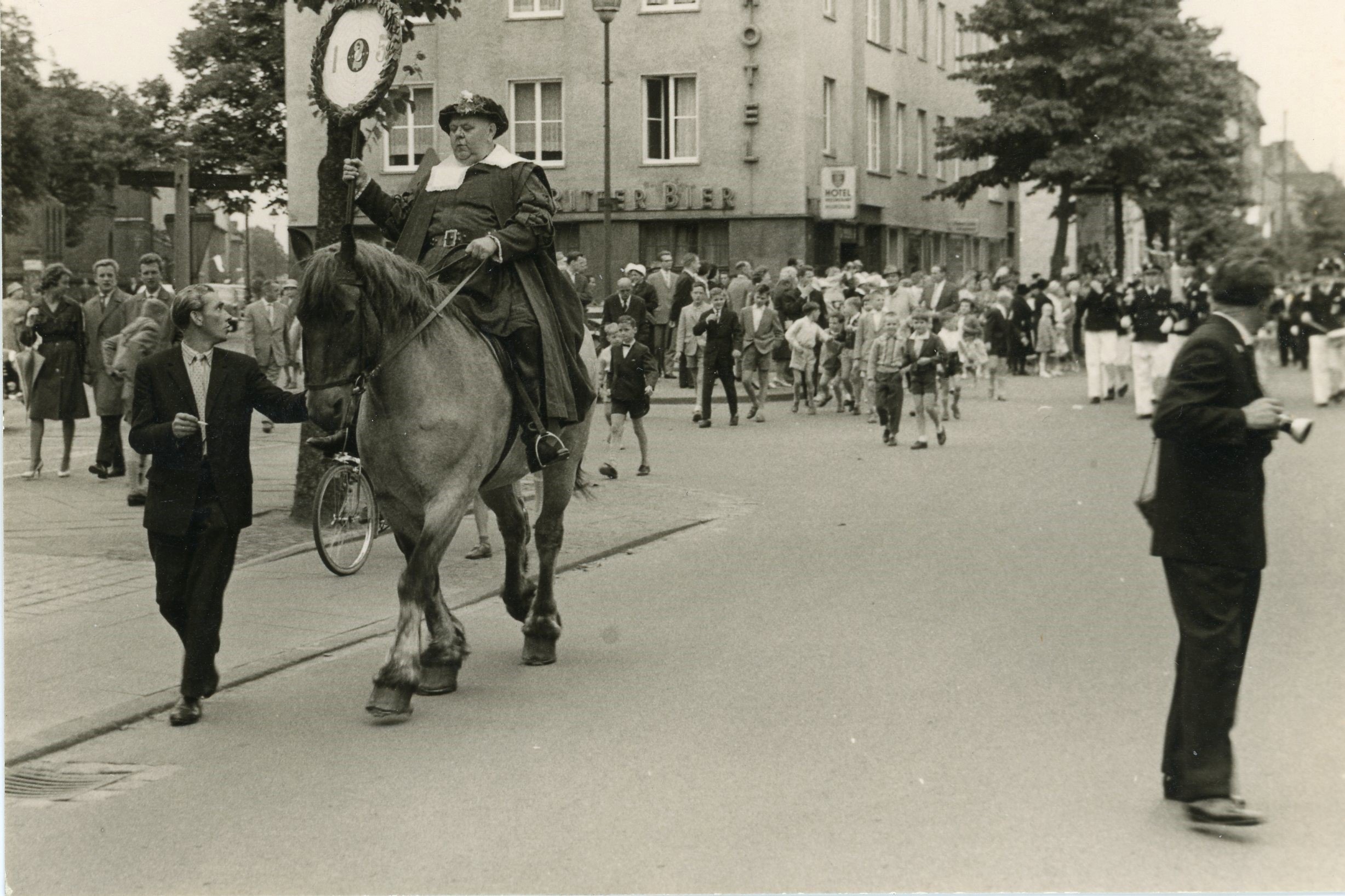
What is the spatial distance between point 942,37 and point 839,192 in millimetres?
17404

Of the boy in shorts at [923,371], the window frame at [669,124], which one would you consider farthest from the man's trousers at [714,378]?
the window frame at [669,124]

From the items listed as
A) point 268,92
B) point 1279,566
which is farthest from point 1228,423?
point 268,92

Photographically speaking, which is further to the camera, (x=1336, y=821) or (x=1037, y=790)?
(x=1037, y=790)

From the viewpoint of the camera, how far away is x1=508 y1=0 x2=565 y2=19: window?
42000mm

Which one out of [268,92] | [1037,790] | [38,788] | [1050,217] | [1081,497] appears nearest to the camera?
[1037,790]

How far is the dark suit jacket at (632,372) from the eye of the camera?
1781 cm

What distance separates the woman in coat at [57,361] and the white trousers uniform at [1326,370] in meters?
17.2

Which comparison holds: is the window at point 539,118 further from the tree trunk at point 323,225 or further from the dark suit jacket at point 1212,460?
the dark suit jacket at point 1212,460

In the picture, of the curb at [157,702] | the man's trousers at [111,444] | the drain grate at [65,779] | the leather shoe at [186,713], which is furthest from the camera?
the man's trousers at [111,444]

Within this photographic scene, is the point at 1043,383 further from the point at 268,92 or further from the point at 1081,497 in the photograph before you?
the point at 268,92

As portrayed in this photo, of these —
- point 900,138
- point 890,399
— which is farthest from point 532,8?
point 890,399

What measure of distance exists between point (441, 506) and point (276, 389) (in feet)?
2.91

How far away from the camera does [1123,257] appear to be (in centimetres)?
5447

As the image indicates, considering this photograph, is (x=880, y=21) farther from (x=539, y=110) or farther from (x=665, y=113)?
(x=539, y=110)
